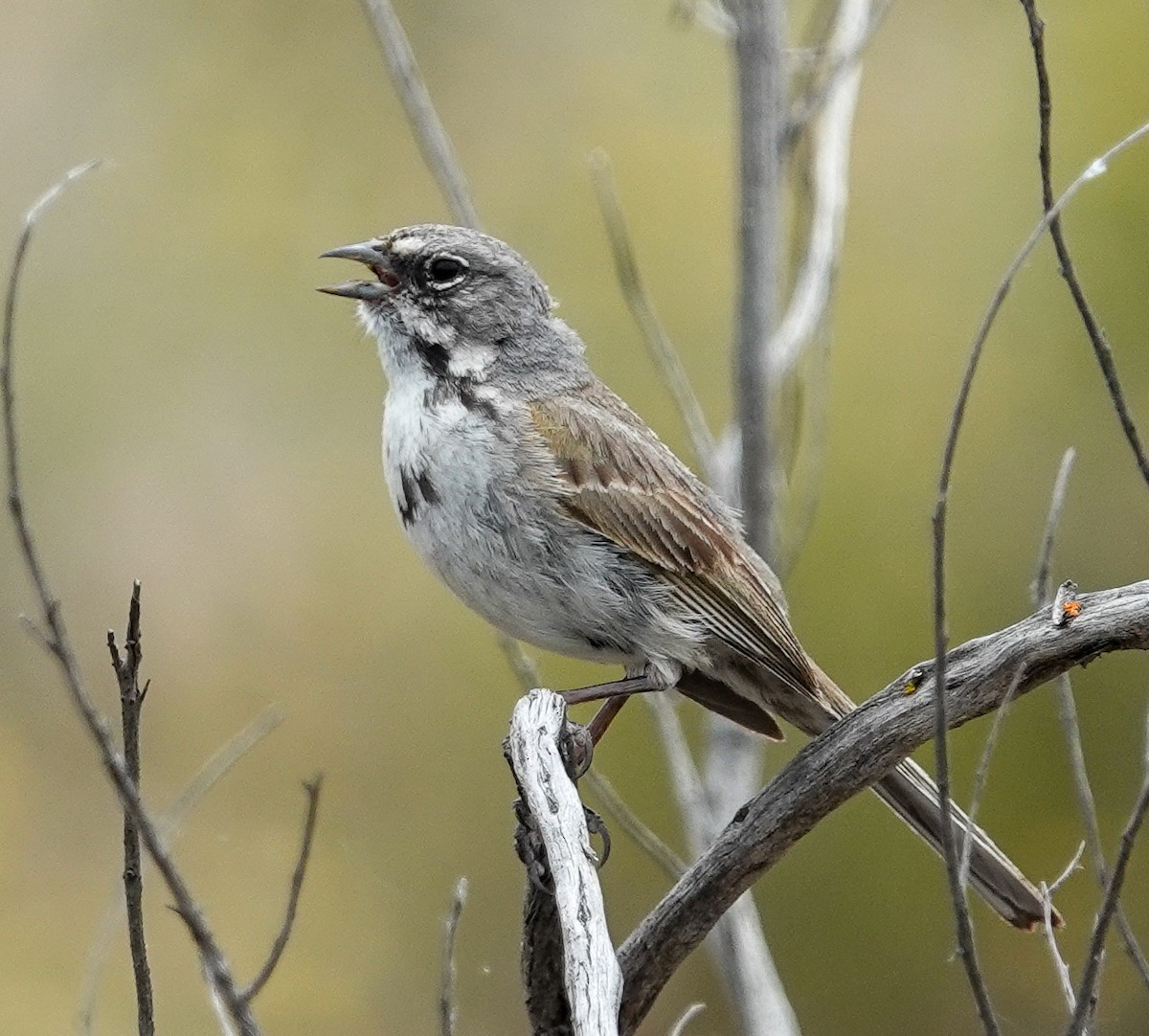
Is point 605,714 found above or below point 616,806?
above

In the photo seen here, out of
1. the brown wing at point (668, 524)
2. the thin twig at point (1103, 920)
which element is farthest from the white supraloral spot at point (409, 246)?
the thin twig at point (1103, 920)

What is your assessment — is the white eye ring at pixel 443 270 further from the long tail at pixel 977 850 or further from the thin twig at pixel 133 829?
the thin twig at pixel 133 829

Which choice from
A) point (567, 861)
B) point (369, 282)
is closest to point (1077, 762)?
point (567, 861)

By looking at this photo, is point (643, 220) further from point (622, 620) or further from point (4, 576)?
point (622, 620)

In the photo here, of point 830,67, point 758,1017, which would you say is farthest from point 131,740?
point 830,67

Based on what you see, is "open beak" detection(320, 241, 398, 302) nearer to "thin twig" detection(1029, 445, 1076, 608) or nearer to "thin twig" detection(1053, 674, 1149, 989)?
"thin twig" detection(1029, 445, 1076, 608)

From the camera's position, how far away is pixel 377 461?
271 inches

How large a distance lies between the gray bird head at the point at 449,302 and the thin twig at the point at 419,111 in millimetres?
146

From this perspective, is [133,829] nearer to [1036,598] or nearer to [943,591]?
[943,591]

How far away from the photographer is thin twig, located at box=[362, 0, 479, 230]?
439 centimetres

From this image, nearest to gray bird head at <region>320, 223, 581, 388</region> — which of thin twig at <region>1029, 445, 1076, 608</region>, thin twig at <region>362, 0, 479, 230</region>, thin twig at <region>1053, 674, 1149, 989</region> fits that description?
thin twig at <region>362, 0, 479, 230</region>

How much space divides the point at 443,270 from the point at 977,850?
1937mm

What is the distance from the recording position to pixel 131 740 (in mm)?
2361

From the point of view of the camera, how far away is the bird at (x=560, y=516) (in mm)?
3879
